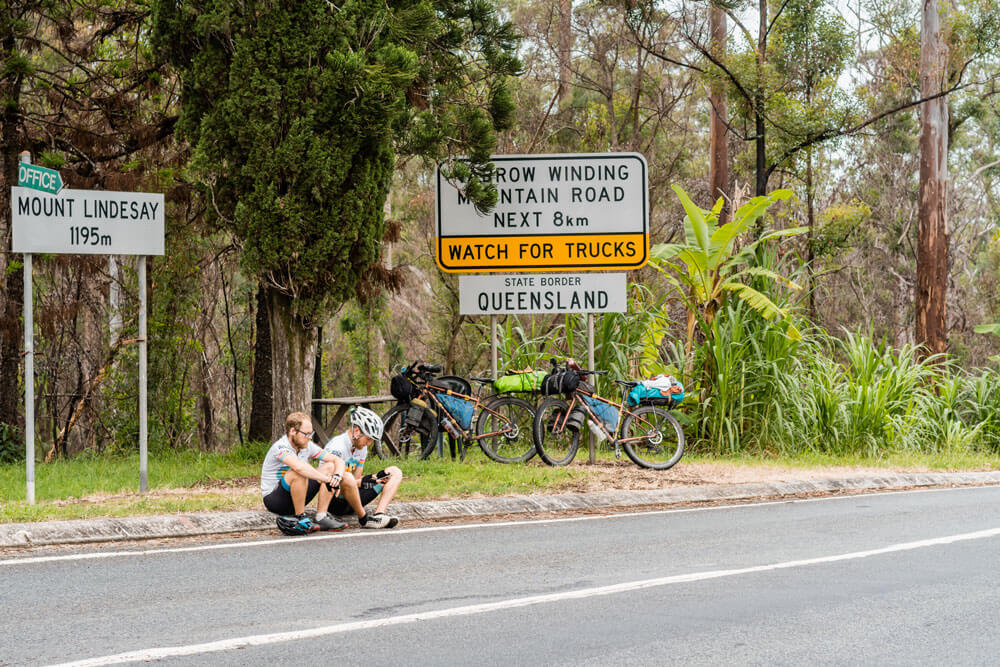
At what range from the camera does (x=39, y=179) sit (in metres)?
9.79

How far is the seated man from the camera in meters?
8.98

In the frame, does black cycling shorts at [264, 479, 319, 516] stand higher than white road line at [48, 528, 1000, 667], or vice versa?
black cycling shorts at [264, 479, 319, 516]

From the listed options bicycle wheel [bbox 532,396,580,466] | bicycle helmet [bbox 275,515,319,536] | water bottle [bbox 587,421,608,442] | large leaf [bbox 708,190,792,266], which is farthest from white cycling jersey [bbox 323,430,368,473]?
large leaf [bbox 708,190,792,266]

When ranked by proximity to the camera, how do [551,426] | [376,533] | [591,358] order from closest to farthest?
[376,533] → [551,426] → [591,358]

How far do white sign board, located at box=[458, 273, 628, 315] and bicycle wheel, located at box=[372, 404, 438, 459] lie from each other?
153cm

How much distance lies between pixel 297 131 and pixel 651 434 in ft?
17.8

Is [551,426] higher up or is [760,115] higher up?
[760,115]

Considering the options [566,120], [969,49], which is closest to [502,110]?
[969,49]

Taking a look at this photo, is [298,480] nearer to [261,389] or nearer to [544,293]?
[544,293]

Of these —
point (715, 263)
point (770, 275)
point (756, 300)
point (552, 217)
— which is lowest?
point (756, 300)

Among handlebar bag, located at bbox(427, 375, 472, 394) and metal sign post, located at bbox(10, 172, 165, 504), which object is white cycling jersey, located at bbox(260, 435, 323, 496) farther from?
handlebar bag, located at bbox(427, 375, 472, 394)

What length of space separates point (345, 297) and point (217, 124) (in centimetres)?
232

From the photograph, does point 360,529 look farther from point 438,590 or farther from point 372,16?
point 372,16

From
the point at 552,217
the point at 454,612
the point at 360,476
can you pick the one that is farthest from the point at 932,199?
the point at 454,612
